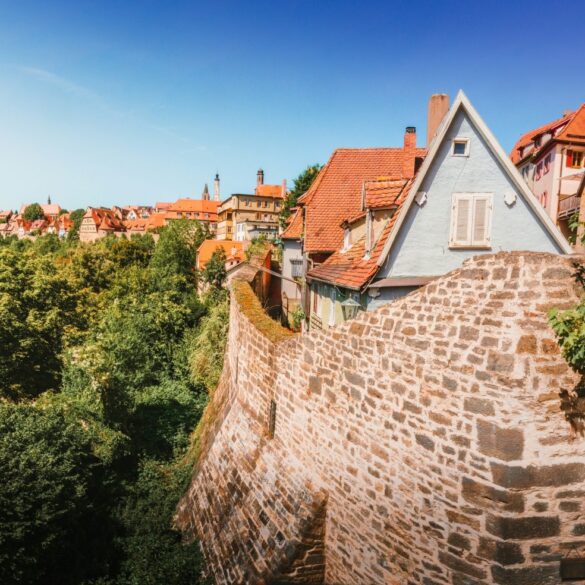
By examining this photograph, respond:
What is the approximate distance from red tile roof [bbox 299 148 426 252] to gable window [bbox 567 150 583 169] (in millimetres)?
16310

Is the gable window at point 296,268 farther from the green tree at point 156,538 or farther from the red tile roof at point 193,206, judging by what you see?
the red tile roof at point 193,206

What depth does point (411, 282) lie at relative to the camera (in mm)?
11008

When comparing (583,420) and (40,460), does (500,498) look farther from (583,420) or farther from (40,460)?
(40,460)

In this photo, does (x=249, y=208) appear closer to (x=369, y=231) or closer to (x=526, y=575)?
(x=369, y=231)

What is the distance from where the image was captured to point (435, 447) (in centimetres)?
466

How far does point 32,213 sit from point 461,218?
157 meters

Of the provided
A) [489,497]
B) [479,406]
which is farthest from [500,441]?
[489,497]

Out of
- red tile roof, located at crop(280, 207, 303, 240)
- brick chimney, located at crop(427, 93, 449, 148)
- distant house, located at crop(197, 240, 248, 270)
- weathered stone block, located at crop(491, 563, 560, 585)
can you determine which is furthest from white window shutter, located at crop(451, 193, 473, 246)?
distant house, located at crop(197, 240, 248, 270)

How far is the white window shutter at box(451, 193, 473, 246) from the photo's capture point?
37.0 feet

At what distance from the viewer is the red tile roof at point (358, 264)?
11211 millimetres

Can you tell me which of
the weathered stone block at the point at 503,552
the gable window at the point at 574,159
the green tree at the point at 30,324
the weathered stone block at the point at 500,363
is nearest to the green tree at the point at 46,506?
the weathered stone block at the point at 503,552

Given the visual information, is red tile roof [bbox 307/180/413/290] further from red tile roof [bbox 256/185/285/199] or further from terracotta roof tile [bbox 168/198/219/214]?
terracotta roof tile [bbox 168/198/219/214]

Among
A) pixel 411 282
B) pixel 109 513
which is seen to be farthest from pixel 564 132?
pixel 109 513

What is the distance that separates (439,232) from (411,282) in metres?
1.64
